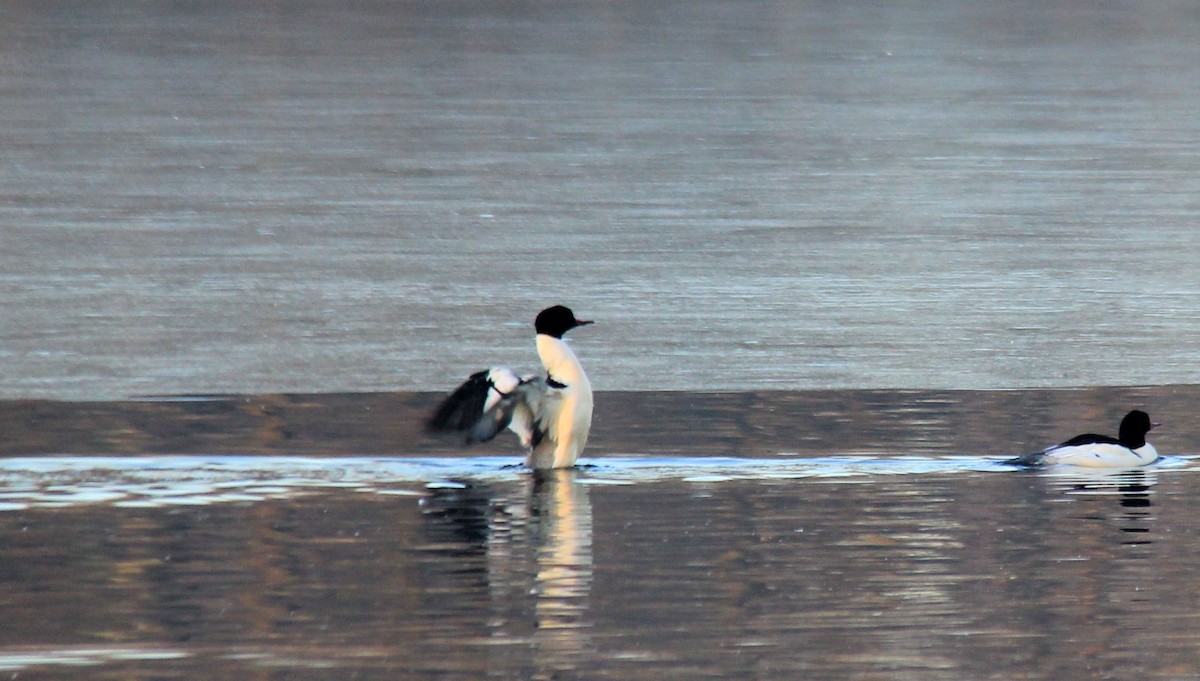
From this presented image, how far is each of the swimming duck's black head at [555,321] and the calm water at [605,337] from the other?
0.49 meters

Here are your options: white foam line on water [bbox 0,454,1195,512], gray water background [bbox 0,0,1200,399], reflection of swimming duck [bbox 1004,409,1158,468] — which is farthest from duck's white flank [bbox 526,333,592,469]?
reflection of swimming duck [bbox 1004,409,1158,468]

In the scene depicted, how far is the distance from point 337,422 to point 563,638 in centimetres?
390

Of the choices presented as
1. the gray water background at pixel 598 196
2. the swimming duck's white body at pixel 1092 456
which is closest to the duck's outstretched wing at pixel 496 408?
the gray water background at pixel 598 196

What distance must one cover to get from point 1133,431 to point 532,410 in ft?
7.64

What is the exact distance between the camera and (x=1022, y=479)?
8.46 meters

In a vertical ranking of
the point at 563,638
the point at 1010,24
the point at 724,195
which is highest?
the point at 1010,24

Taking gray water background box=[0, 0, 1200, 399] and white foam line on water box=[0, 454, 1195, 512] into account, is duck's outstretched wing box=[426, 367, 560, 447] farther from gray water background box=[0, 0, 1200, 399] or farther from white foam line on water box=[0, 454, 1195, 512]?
gray water background box=[0, 0, 1200, 399]

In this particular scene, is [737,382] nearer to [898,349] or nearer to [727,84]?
[898,349]

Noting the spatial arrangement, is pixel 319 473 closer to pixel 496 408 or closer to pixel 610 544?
pixel 496 408

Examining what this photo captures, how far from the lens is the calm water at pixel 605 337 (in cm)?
617

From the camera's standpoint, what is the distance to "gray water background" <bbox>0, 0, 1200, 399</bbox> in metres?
11.4

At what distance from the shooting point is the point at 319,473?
8445mm

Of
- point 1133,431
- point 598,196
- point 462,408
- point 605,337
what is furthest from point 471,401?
point 598,196

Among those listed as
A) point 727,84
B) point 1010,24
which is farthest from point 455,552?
point 1010,24
